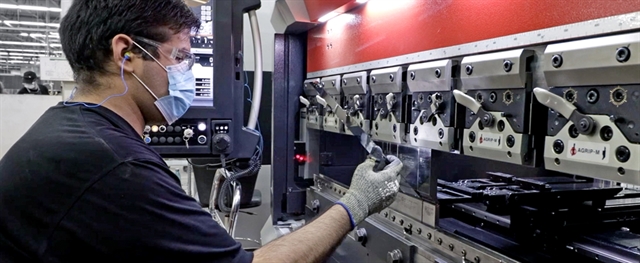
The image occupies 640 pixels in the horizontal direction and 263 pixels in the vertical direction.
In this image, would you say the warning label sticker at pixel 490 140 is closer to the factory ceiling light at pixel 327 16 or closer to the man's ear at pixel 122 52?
the man's ear at pixel 122 52

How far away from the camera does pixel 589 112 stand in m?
0.87

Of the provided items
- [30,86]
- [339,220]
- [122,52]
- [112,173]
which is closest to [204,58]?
[122,52]

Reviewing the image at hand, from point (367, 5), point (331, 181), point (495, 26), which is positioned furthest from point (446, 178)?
point (495, 26)

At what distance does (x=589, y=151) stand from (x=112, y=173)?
3.11 feet

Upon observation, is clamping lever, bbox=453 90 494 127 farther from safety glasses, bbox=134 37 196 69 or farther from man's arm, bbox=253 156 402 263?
safety glasses, bbox=134 37 196 69

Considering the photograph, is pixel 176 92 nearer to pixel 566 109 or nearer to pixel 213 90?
pixel 213 90

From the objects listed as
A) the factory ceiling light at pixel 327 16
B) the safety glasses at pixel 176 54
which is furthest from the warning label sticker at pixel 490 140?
the factory ceiling light at pixel 327 16

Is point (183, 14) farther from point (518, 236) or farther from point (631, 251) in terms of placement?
point (631, 251)

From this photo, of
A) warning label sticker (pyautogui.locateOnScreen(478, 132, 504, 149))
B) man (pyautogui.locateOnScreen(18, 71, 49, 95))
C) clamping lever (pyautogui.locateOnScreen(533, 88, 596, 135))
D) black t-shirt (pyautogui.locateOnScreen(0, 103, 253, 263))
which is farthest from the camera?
man (pyautogui.locateOnScreen(18, 71, 49, 95))

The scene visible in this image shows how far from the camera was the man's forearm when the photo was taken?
38.4 inches

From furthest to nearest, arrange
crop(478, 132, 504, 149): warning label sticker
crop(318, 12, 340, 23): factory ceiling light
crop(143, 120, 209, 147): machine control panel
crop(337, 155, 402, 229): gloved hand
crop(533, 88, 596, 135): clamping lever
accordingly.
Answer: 1. crop(318, 12, 340, 23): factory ceiling light
2. crop(143, 120, 209, 147): machine control panel
3. crop(337, 155, 402, 229): gloved hand
4. crop(478, 132, 504, 149): warning label sticker
5. crop(533, 88, 596, 135): clamping lever

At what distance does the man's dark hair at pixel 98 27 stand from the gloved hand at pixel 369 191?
2.36 ft

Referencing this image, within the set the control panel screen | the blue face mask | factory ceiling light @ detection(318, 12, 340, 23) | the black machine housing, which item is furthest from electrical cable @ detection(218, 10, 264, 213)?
the blue face mask

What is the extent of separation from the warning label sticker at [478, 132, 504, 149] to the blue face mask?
33.2 inches
